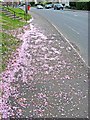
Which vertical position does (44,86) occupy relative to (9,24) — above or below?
below

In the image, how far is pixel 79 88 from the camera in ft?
29.7

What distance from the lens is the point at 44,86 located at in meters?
9.20

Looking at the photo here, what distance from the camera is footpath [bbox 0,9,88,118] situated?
7211mm

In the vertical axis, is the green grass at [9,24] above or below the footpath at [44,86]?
above

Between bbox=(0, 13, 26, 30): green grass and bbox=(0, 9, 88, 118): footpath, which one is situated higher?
bbox=(0, 13, 26, 30): green grass

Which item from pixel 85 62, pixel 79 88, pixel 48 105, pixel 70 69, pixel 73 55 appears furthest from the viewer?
pixel 73 55

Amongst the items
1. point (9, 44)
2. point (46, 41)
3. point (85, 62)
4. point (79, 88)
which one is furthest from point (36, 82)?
point (46, 41)

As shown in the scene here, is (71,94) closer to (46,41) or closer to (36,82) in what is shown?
(36,82)

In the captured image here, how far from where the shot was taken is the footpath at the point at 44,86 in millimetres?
7211

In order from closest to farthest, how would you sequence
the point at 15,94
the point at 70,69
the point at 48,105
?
the point at 48,105 → the point at 15,94 → the point at 70,69

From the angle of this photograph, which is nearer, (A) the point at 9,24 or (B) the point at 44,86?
(B) the point at 44,86

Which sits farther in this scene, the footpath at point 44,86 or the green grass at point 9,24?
the green grass at point 9,24

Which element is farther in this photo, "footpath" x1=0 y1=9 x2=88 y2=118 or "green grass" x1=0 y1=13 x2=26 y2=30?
"green grass" x1=0 y1=13 x2=26 y2=30

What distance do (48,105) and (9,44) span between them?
8491 millimetres
